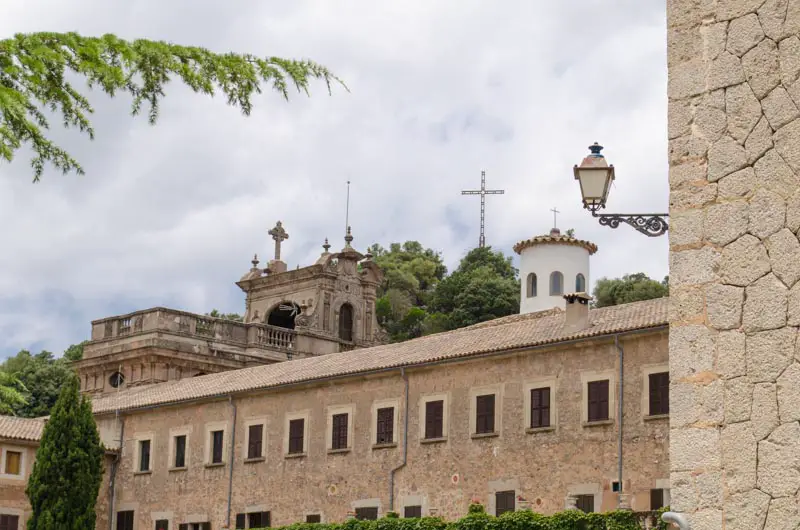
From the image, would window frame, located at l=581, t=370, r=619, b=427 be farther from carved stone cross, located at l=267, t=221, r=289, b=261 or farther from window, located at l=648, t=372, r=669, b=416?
carved stone cross, located at l=267, t=221, r=289, b=261

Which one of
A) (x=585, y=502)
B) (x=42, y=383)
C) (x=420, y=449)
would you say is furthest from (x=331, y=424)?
(x=42, y=383)

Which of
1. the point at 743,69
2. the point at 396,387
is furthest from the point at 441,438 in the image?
the point at 743,69

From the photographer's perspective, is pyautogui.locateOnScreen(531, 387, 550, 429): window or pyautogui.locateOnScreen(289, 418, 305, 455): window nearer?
pyautogui.locateOnScreen(531, 387, 550, 429): window

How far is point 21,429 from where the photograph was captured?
4491 centimetres

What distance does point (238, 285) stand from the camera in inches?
2982

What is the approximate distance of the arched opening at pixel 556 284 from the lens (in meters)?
63.2

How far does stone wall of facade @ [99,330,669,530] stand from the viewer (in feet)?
108

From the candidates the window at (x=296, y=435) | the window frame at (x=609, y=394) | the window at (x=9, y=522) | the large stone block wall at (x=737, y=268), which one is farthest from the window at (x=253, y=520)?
the large stone block wall at (x=737, y=268)

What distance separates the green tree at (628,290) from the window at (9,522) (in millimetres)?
39232

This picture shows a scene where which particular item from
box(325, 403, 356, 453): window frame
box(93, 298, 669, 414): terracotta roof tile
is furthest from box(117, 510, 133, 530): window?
box(325, 403, 356, 453): window frame

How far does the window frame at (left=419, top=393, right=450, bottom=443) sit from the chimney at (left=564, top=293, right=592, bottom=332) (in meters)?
3.84

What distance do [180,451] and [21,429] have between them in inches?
218

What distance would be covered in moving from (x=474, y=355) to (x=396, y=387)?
9.88 ft

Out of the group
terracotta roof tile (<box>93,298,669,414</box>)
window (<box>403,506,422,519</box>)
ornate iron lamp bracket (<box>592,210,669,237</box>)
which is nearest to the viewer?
ornate iron lamp bracket (<box>592,210,669,237</box>)
